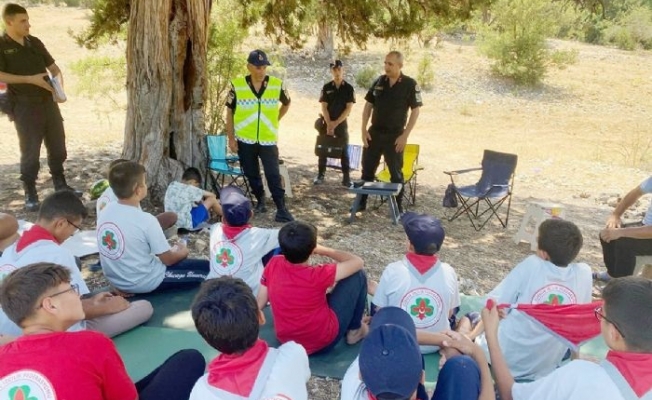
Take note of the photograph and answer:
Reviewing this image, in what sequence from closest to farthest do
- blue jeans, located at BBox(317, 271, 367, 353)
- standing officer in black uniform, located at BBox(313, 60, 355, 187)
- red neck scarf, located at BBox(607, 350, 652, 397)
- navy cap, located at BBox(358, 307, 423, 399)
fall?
navy cap, located at BBox(358, 307, 423, 399) < red neck scarf, located at BBox(607, 350, 652, 397) < blue jeans, located at BBox(317, 271, 367, 353) < standing officer in black uniform, located at BBox(313, 60, 355, 187)

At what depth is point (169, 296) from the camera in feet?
14.4

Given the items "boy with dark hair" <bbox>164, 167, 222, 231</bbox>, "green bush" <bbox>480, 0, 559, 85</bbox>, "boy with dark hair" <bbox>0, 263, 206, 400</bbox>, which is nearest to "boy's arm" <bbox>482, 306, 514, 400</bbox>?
"boy with dark hair" <bbox>0, 263, 206, 400</bbox>

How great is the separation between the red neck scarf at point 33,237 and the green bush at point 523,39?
19.0m

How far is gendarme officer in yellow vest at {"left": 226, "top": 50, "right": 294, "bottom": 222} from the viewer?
6.18 meters

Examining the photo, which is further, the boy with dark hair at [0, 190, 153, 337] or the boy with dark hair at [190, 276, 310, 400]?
the boy with dark hair at [0, 190, 153, 337]

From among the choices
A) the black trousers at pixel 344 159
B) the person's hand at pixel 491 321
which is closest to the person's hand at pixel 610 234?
the person's hand at pixel 491 321

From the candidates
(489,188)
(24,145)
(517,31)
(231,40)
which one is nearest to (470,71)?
(517,31)

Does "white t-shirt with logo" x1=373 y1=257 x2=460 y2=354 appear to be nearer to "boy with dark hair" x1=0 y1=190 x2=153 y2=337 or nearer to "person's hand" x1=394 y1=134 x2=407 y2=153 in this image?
"boy with dark hair" x1=0 y1=190 x2=153 y2=337

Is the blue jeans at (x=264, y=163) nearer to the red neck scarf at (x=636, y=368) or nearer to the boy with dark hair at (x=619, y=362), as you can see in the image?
the boy with dark hair at (x=619, y=362)

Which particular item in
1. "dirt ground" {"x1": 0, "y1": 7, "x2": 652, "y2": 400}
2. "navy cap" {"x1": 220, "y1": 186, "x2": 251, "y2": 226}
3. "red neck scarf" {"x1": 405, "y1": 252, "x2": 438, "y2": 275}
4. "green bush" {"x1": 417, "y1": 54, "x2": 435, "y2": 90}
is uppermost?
"green bush" {"x1": 417, "y1": 54, "x2": 435, "y2": 90}

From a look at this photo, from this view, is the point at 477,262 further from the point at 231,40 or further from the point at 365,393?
the point at 231,40

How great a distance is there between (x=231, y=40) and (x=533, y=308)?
23.9ft

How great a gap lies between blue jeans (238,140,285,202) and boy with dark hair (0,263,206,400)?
4.05 metres

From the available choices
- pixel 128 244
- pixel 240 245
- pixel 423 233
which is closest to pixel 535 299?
pixel 423 233
